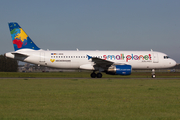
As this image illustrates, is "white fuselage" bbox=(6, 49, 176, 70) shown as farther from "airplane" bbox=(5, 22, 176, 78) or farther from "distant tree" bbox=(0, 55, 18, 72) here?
"distant tree" bbox=(0, 55, 18, 72)

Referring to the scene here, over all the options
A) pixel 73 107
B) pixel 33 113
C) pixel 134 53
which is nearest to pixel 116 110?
pixel 73 107

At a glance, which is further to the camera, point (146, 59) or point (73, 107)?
point (146, 59)

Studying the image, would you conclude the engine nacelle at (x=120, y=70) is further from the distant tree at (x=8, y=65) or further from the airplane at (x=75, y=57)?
the distant tree at (x=8, y=65)

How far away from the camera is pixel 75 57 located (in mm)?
28750

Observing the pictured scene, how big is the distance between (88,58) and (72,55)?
2.04 meters

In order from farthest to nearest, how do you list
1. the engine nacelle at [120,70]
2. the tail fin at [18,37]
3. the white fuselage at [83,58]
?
the tail fin at [18,37], the white fuselage at [83,58], the engine nacelle at [120,70]

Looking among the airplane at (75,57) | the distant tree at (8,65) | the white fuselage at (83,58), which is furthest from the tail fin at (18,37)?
the distant tree at (8,65)

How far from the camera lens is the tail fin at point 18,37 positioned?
2867 cm

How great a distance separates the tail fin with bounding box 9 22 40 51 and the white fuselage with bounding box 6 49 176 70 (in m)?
0.64

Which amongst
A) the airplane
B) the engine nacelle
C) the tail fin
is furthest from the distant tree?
the engine nacelle

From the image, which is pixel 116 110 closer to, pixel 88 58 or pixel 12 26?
pixel 88 58

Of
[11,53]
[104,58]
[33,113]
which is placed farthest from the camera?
[104,58]

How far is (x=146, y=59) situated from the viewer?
30000 millimetres

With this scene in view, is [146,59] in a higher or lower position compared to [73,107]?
higher
